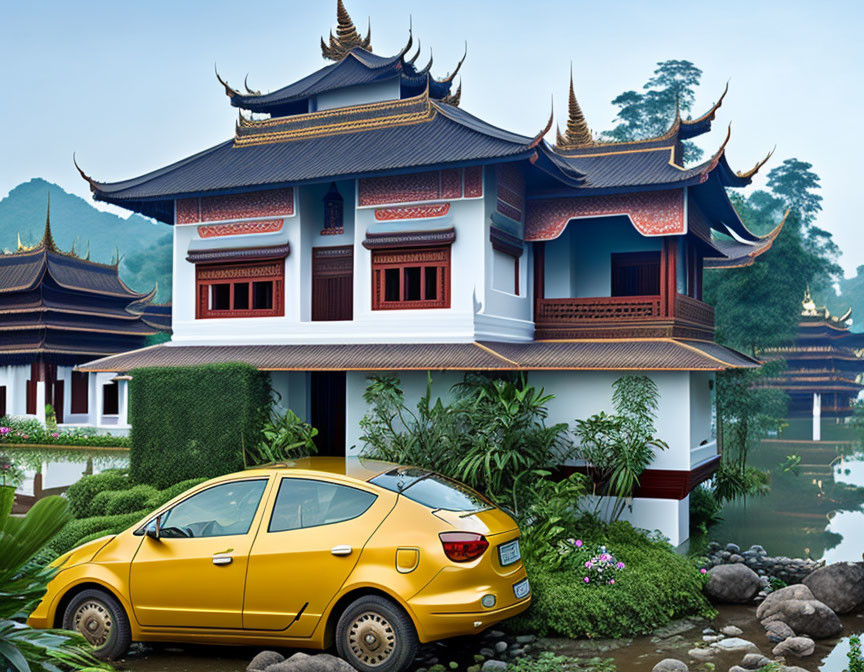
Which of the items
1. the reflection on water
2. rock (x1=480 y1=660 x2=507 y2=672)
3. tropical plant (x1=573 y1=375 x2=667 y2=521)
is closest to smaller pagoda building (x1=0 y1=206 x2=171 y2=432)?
tropical plant (x1=573 y1=375 x2=667 y2=521)

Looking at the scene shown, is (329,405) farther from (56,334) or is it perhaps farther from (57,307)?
(56,334)

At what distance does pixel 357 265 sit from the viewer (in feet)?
47.1

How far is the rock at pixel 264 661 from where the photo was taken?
6426 millimetres

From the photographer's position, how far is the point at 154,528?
6.96 metres

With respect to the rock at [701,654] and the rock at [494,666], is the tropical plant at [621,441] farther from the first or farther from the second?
the rock at [494,666]

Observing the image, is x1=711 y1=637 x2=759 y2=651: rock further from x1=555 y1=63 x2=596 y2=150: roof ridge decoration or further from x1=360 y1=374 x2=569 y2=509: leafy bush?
x1=555 y1=63 x2=596 y2=150: roof ridge decoration

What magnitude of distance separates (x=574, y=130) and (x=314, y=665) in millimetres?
13814

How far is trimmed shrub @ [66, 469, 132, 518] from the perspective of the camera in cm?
1355

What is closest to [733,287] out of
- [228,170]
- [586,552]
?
[228,170]

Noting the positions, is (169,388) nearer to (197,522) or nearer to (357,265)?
(357,265)

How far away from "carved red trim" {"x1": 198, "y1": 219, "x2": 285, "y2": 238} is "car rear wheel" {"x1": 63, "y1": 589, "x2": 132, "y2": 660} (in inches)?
364

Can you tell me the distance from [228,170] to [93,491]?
6.35m

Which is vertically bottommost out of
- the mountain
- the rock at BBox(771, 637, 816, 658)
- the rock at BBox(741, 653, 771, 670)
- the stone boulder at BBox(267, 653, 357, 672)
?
the rock at BBox(771, 637, 816, 658)

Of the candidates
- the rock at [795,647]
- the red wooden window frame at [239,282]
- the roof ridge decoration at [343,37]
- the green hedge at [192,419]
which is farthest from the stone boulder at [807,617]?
the roof ridge decoration at [343,37]
